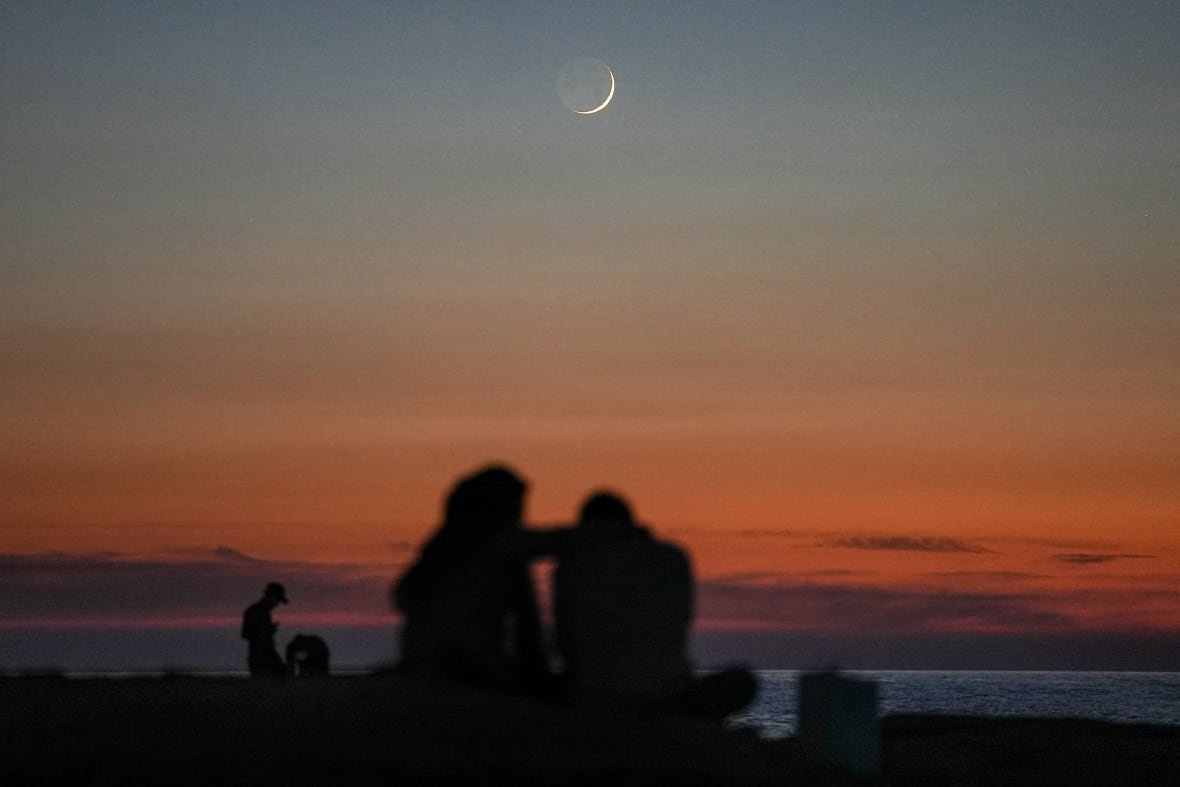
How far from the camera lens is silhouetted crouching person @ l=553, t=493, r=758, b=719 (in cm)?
1034

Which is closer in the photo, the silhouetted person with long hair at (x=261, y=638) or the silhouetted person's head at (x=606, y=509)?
the silhouetted person's head at (x=606, y=509)

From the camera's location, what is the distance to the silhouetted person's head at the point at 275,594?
2461 centimetres

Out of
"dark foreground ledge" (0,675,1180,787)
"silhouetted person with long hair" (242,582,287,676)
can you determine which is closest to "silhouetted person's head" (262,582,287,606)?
"silhouetted person with long hair" (242,582,287,676)

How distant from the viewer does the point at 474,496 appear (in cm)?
1070

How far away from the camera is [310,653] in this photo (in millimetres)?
23359

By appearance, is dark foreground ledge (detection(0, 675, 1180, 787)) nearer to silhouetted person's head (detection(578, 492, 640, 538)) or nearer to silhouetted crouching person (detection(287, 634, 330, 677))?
silhouetted person's head (detection(578, 492, 640, 538))

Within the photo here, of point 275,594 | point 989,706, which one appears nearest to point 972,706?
point 989,706

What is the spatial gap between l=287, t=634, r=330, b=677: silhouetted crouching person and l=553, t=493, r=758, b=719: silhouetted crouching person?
512 inches

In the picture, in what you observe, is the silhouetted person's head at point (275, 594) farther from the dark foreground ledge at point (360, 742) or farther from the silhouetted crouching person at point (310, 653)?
the dark foreground ledge at point (360, 742)

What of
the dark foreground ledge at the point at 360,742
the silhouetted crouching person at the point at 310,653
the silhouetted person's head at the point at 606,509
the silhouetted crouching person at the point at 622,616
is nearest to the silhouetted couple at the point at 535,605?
the silhouetted crouching person at the point at 622,616

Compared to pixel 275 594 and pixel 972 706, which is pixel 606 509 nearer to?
pixel 275 594

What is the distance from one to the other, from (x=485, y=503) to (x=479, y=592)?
1.93 ft

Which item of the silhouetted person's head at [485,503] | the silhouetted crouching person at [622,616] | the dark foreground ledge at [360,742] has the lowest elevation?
the dark foreground ledge at [360,742]

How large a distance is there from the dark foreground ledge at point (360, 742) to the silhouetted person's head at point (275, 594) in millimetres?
11967
